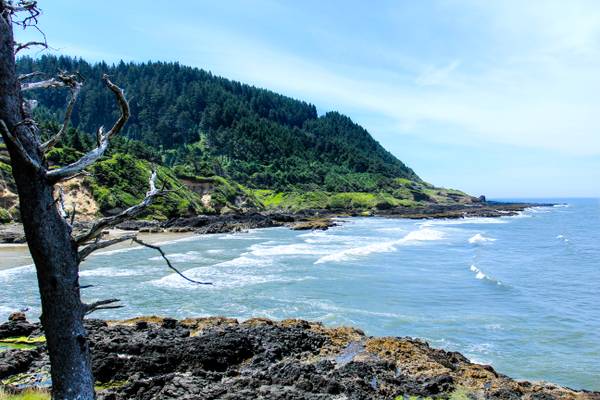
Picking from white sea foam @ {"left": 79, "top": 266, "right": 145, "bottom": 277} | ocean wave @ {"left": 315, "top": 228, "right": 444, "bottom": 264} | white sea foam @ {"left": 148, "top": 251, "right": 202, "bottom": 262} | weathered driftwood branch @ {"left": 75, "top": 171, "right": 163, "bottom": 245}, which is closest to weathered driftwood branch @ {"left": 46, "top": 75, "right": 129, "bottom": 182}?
weathered driftwood branch @ {"left": 75, "top": 171, "right": 163, "bottom": 245}

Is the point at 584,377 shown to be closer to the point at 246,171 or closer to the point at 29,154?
the point at 29,154

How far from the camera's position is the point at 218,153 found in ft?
490

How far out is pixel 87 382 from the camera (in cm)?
421

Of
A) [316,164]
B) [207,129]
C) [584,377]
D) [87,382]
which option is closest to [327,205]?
[316,164]

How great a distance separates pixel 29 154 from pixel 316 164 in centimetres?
15590

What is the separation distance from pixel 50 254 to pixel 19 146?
984 millimetres

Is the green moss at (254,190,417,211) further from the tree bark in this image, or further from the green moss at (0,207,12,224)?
the tree bark

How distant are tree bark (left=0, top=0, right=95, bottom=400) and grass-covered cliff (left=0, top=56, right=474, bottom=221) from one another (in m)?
72.7

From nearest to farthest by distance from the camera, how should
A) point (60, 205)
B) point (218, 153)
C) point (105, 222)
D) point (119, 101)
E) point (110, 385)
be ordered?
point (119, 101) < point (105, 222) < point (60, 205) < point (110, 385) < point (218, 153)

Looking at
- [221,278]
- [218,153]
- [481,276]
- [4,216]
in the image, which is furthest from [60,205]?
[218,153]

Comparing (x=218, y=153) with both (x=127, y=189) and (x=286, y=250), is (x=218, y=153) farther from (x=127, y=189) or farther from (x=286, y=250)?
(x=286, y=250)

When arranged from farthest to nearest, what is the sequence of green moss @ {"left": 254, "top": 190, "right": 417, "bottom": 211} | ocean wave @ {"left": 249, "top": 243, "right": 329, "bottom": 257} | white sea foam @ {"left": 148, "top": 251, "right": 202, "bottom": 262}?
green moss @ {"left": 254, "top": 190, "right": 417, "bottom": 211}
ocean wave @ {"left": 249, "top": 243, "right": 329, "bottom": 257}
white sea foam @ {"left": 148, "top": 251, "right": 202, "bottom": 262}

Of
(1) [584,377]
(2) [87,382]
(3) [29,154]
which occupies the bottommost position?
(1) [584,377]

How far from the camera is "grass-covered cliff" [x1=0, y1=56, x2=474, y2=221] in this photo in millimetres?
94562
